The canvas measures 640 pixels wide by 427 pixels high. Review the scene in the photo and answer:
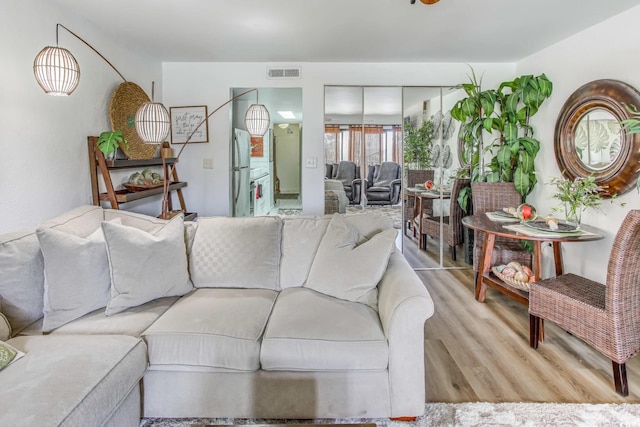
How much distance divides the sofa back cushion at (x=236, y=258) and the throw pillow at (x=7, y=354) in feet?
3.23

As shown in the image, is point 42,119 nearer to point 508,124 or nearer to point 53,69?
point 53,69

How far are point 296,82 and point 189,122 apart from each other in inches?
50.8

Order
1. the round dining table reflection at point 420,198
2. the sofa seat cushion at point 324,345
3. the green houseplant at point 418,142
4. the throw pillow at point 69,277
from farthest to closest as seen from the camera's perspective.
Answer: the round dining table reflection at point 420,198, the green houseplant at point 418,142, the throw pillow at point 69,277, the sofa seat cushion at point 324,345

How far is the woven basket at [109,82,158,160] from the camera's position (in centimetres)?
329

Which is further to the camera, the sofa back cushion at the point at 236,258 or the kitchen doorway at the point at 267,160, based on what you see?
the kitchen doorway at the point at 267,160

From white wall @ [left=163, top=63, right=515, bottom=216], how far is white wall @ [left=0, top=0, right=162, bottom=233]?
3.49 ft

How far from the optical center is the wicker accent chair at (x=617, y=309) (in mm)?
1961

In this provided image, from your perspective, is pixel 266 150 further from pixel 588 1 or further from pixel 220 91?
pixel 588 1

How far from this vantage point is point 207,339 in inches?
70.1

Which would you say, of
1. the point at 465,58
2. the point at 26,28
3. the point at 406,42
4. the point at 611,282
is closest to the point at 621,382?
the point at 611,282

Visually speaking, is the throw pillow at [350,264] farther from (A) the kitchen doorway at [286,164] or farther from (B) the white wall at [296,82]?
(A) the kitchen doorway at [286,164]

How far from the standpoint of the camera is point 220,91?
434cm

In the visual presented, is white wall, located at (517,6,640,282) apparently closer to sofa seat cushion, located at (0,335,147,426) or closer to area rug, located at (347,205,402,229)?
area rug, located at (347,205,402,229)

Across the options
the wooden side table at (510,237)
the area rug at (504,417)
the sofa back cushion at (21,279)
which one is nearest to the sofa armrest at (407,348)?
the area rug at (504,417)
